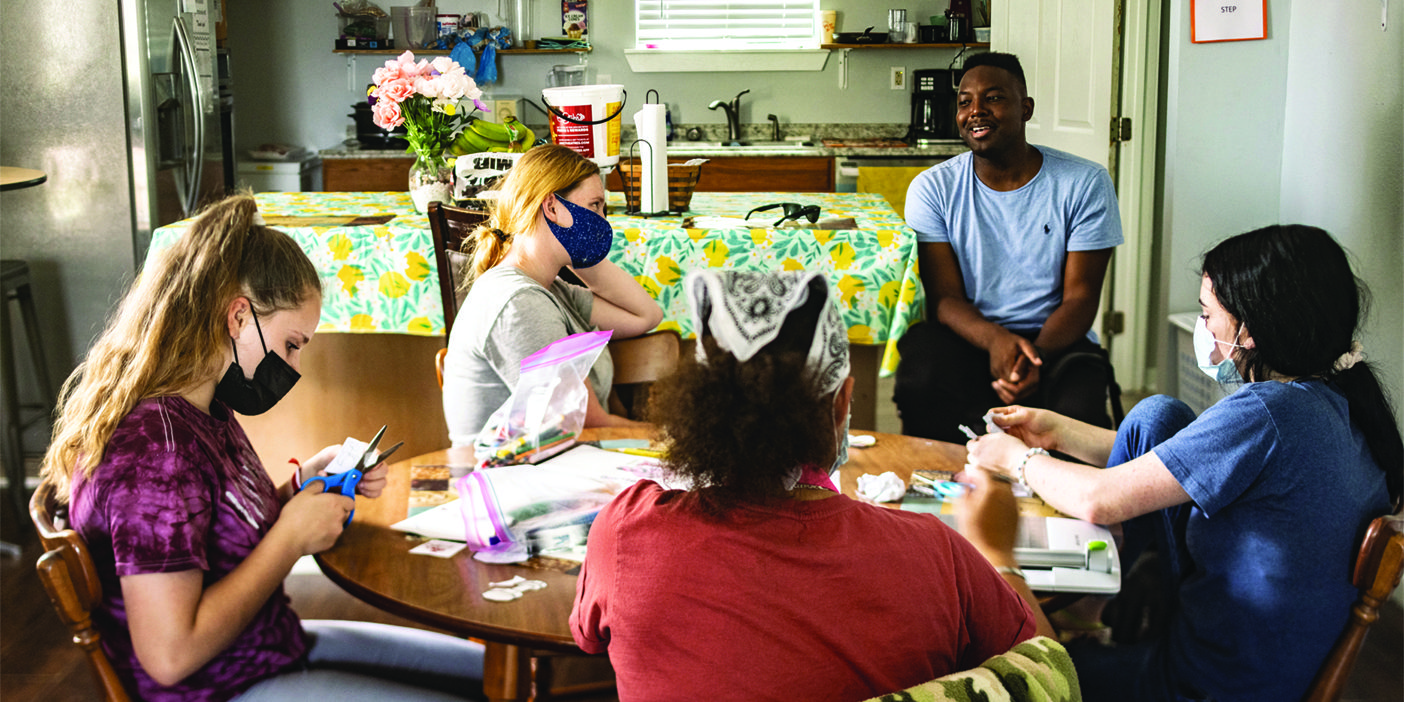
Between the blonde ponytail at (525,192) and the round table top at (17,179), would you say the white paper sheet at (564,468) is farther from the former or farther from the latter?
the round table top at (17,179)

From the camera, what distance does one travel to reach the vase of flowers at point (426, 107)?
107 inches

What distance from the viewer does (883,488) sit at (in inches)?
63.2

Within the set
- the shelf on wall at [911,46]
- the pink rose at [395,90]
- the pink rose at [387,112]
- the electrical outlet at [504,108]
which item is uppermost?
the shelf on wall at [911,46]

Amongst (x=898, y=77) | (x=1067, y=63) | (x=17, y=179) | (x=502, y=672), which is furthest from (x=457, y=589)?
(x=898, y=77)

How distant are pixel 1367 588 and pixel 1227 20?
2.39 m

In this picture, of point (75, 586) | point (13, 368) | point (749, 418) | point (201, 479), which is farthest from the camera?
point (13, 368)

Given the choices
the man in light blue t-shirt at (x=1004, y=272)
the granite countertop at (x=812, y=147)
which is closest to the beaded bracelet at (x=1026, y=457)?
the man in light blue t-shirt at (x=1004, y=272)

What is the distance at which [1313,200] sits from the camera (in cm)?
290

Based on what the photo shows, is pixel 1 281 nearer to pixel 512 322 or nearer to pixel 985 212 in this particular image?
pixel 512 322

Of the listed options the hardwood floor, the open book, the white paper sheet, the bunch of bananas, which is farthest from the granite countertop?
the open book

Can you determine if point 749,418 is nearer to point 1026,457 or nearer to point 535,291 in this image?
point 1026,457

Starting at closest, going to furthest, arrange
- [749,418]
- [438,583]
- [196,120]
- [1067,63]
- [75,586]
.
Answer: [749,418] < [75,586] < [438,583] < [1067,63] < [196,120]

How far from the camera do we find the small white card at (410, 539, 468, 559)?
1.42 meters

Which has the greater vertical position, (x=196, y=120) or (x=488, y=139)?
(x=196, y=120)
